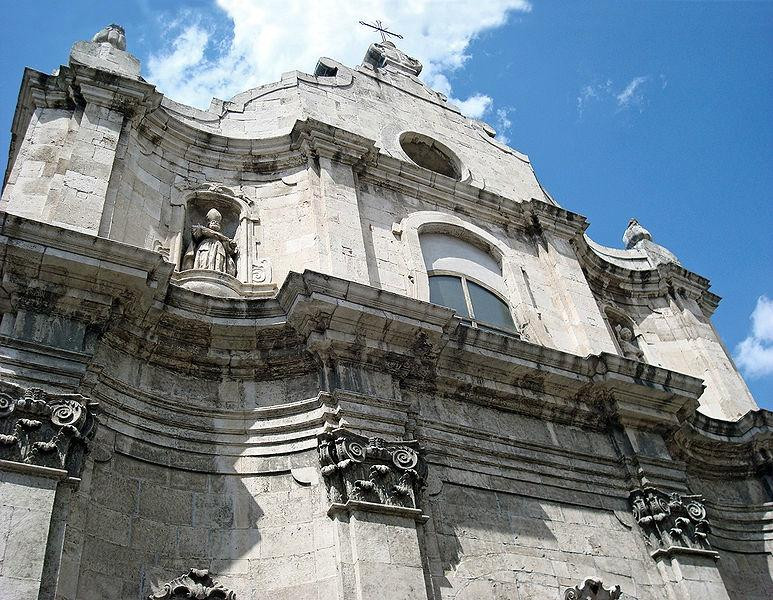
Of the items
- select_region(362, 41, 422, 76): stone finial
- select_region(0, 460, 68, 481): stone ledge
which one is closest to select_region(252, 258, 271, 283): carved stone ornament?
select_region(0, 460, 68, 481): stone ledge

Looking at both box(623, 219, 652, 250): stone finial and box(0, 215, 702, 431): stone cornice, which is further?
box(623, 219, 652, 250): stone finial

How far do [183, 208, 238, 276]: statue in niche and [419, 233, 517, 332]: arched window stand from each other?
298 centimetres

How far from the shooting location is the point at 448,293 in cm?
1267

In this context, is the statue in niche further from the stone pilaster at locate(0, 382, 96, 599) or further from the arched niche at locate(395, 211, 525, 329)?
the stone pilaster at locate(0, 382, 96, 599)

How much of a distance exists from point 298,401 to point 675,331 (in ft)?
30.1

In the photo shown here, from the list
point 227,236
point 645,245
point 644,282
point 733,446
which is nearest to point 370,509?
point 227,236

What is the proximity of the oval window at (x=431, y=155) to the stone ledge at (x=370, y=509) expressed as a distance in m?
8.51

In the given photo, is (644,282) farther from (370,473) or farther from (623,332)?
(370,473)

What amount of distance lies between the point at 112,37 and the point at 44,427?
314 inches

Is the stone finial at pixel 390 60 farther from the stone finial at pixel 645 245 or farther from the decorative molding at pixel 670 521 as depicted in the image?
the decorative molding at pixel 670 521

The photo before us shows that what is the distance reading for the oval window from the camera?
1563 cm

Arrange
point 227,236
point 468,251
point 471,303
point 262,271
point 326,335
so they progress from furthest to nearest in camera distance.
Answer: point 468,251 → point 471,303 → point 227,236 → point 262,271 → point 326,335

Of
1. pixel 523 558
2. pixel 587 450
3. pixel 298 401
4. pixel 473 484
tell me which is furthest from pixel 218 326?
pixel 587 450

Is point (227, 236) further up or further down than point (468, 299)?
further up
